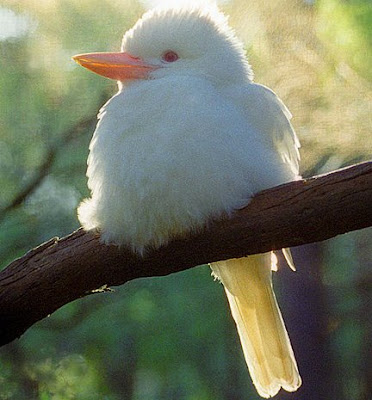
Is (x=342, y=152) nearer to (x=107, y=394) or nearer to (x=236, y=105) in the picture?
(x=236, y=105)

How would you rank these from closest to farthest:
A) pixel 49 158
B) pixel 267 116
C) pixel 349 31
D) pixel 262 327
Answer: pixel 267 116, pixel 262 327, pixel 349 31, pixel 49 158

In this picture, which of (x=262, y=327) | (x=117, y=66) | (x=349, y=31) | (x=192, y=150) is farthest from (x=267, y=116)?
(x=349, y=31)

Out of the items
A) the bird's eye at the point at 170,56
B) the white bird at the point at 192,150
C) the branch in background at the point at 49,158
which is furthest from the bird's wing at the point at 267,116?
the branch in background at the point at 49,158

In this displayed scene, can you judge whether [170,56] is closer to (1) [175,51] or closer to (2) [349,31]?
(1) [175,51]

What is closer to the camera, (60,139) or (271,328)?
(271,328)

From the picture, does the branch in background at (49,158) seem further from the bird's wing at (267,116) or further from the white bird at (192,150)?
the bird's wing at (267,116)

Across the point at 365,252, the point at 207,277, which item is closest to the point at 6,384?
the point at 207,277

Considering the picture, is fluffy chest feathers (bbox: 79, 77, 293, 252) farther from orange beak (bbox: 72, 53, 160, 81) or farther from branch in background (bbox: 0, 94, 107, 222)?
branch in background (bbox: 0, 94, 107, 222)
